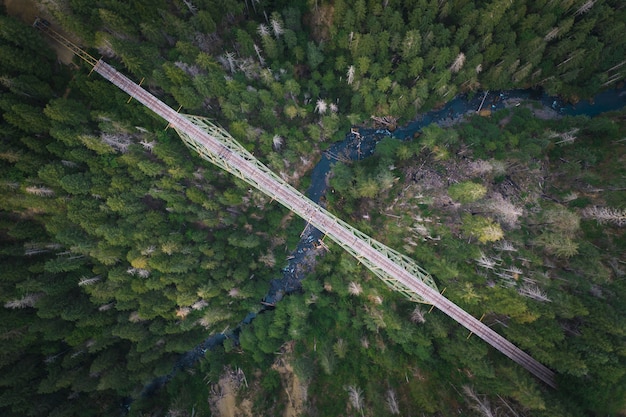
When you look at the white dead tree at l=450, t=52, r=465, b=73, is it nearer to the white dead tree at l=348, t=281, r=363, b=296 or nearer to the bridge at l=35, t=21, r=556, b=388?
the bridge at l=35, t=21, r=556, b=388

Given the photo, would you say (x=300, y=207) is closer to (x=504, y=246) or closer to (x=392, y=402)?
(x=504, y=246)

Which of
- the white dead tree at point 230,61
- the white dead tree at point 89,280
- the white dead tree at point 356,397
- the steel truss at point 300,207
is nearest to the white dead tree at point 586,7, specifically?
the steel truss at point 300,207

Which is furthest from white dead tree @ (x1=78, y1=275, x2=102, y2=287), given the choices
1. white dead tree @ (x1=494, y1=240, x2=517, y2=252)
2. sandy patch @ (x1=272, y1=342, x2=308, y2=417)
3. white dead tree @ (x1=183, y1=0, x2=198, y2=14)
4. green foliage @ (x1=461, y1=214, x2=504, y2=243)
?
white dead tree @ (x1=494, y1=240, x2=517, y2=252)

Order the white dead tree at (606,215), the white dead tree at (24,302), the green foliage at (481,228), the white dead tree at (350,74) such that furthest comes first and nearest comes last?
the white dead tree at (350,74) < the white dead tree at (24,302) < the white dead tree at (606,215) < the green foliage at (481,228)

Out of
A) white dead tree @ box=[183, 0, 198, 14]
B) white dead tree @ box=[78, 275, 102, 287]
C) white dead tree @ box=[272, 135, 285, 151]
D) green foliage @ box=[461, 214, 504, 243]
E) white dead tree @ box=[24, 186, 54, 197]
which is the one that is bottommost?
green foliage @ box=[461, 214, 504, 243]

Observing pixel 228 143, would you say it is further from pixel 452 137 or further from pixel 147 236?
pixel 452 137

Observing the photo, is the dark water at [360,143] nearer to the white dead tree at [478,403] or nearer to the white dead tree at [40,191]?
the white dead tree at [478,403]

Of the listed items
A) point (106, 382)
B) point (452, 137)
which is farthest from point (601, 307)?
point (106, 382)

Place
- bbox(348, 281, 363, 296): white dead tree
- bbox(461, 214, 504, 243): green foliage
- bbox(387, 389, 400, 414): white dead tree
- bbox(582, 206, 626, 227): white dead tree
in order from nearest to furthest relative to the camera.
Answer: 1. bbox(461, 214, 504, 243): green foliage
2. bbox(582, 206, 626, 227): white dead tree
3. bbox(387, 389, 400, 414): white dead tree
4. bbox(348, 281, 363, 296): white dead tree

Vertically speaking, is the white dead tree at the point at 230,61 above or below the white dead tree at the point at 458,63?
above
